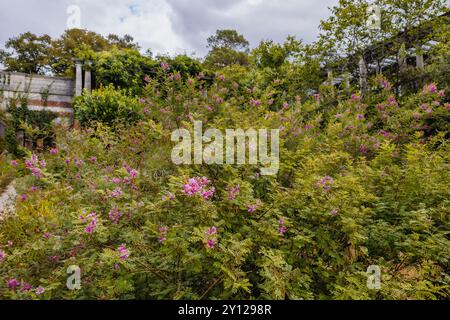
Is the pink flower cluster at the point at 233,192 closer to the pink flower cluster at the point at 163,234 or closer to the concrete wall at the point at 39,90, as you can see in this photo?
the pink flower cluster at the point at 163,234

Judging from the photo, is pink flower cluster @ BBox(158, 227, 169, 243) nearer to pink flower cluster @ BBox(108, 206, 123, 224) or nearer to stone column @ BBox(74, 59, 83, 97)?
pink flower cluster @ BBox(108, 206, 123, 224)

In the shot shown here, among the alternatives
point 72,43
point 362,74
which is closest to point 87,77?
point 362,74

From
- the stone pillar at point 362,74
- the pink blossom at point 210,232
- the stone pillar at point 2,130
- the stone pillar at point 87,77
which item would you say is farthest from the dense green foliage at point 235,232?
the stone pillar at point 2,130

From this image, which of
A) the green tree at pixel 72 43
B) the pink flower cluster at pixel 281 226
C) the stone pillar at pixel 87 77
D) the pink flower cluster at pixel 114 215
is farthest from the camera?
the green tree at pixel 72 43

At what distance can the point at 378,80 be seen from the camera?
23.4ft

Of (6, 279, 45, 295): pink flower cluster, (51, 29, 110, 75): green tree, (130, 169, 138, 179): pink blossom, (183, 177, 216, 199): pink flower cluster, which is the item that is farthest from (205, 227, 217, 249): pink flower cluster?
(51, 29, 110, 75): green tree

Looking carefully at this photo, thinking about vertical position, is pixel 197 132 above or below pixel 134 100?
below

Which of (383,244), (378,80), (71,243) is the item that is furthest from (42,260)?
(378,80)

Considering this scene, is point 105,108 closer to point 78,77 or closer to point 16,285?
point 78,77

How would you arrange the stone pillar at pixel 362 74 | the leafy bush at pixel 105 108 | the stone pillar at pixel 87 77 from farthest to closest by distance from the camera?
the stone pillar at pixel 87 77 < the leafy bush at pixel 105 108 < the stone pillar at pixel 362 74

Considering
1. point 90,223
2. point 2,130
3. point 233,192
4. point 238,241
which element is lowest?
point 238,241

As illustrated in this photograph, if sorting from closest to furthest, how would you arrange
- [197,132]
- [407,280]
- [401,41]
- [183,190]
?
1. [183,190]
2. [407,280]
3. [197,132]
4. [401,41]
